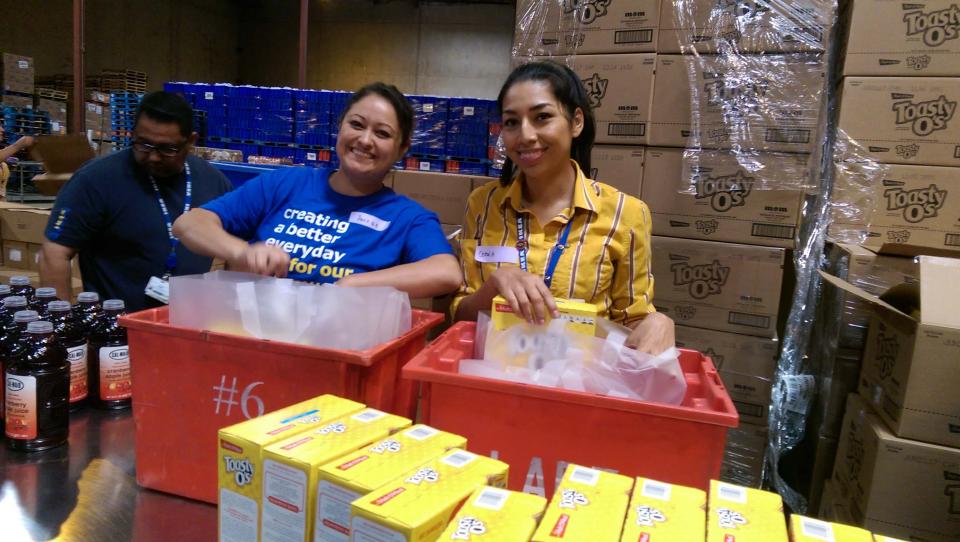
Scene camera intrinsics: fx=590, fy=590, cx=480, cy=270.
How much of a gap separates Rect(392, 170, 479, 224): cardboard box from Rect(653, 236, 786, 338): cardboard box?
105cm

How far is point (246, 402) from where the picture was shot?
38.8 inches

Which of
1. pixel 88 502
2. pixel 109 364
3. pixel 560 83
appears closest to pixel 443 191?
pixel 560 83

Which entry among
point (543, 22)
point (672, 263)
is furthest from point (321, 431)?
point (543, 22)

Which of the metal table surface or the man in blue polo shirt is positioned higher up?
the man in blue polo shirt

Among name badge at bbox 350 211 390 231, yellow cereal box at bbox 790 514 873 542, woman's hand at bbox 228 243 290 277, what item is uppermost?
name badge at bbox 350 211 390 231

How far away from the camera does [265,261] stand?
1293mm

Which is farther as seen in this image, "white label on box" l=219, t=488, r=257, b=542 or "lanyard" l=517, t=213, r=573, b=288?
"lanyard" l=517, t=213, r=573, b=288

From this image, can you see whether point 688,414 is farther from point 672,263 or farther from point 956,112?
point 956,112

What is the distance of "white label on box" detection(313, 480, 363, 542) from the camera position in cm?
65

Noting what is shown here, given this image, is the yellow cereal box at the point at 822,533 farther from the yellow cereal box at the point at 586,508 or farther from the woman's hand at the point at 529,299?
the woman's hand at the point at 529,299

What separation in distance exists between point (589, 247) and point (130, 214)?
179cm

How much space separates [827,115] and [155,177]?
2.75 m

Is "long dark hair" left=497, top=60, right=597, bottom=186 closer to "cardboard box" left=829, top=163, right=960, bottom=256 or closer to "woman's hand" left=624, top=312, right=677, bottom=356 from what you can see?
"woman's hand" left=624, top=312, right=677, bottom=356

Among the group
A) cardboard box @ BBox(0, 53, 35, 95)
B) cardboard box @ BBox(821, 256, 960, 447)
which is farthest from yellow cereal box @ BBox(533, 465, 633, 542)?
cardboard box @ BBox(0, 53, 35, 95)
